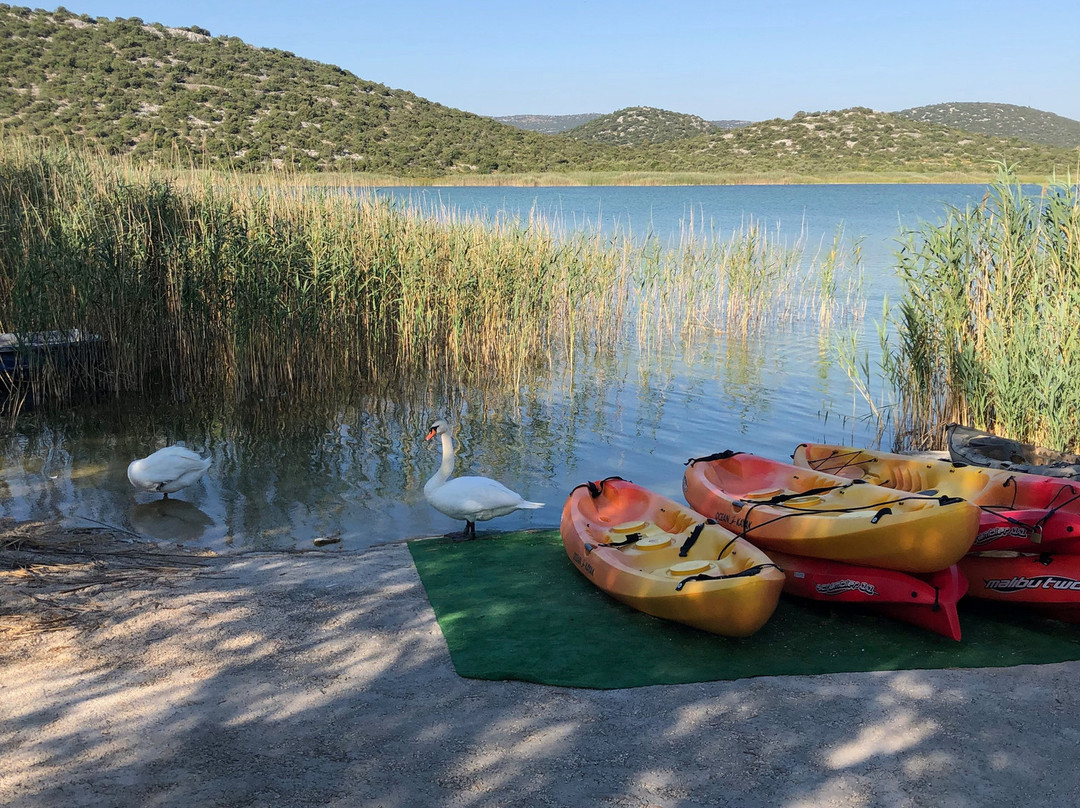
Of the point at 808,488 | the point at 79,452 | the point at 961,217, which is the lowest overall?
the point at 79,452

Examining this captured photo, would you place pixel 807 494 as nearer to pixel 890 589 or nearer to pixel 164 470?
pixel 890 589

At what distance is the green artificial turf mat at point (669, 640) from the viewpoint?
3.93 meters

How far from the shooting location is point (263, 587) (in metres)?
4.78

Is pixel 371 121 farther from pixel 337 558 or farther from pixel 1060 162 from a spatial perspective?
pixel 337 558

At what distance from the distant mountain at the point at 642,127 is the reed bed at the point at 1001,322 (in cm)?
7025

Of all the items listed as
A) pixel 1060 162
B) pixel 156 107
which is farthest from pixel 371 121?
pixel 1060 162

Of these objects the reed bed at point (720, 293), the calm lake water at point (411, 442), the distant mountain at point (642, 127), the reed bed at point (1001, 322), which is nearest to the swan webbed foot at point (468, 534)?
the calm lake water at point (411, 442)

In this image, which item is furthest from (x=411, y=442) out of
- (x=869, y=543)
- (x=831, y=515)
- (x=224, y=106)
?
(x=224, y=106)

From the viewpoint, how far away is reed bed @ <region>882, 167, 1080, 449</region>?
21.0ft

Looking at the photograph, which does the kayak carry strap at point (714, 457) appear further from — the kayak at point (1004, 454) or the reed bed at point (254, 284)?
the reed bed at point (254, 284)

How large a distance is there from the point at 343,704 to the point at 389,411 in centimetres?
561

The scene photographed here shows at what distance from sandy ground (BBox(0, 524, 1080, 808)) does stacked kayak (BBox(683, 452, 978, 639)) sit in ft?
1.45

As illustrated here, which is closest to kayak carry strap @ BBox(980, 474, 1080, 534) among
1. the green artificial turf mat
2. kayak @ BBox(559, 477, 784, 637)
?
the green artificial turf mat

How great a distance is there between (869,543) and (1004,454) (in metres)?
2.43
